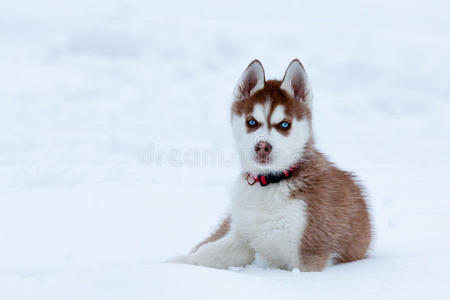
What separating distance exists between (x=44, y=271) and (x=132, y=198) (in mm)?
2863

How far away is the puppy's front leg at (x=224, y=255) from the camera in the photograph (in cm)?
498

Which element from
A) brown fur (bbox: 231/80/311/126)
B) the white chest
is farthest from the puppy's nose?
the white chest

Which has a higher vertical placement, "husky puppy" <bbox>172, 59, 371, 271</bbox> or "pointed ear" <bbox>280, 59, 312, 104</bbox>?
"pointed ear" <bbox>280, 59, 312, 104</bbox>

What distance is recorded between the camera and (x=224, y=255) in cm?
505

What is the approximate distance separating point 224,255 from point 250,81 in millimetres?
1585

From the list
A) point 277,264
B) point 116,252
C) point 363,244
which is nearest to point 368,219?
point 363,244

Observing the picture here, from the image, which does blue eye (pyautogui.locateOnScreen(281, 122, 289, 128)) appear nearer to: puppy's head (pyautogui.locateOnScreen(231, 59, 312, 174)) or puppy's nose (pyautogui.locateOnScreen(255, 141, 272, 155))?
puppy's head (pyautogui.locateOnScreen(231, 59, 312, 174))

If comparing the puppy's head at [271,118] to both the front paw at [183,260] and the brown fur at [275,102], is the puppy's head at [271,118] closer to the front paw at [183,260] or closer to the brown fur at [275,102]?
the brown fur at [275,102]

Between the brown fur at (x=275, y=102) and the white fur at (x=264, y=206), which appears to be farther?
the brown fur at (x=275, y=102)

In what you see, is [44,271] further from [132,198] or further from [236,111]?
[132,198]

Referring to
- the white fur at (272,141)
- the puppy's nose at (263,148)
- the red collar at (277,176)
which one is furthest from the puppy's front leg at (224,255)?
the puppy's nose at (263,148)

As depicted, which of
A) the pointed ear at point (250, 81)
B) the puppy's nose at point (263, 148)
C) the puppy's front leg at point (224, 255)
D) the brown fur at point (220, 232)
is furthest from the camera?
the brown fur at point (220, 232)

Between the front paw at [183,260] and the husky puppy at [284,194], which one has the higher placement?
the husky puppy at [284,194]

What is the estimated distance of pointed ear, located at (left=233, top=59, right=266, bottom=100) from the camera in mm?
5133
